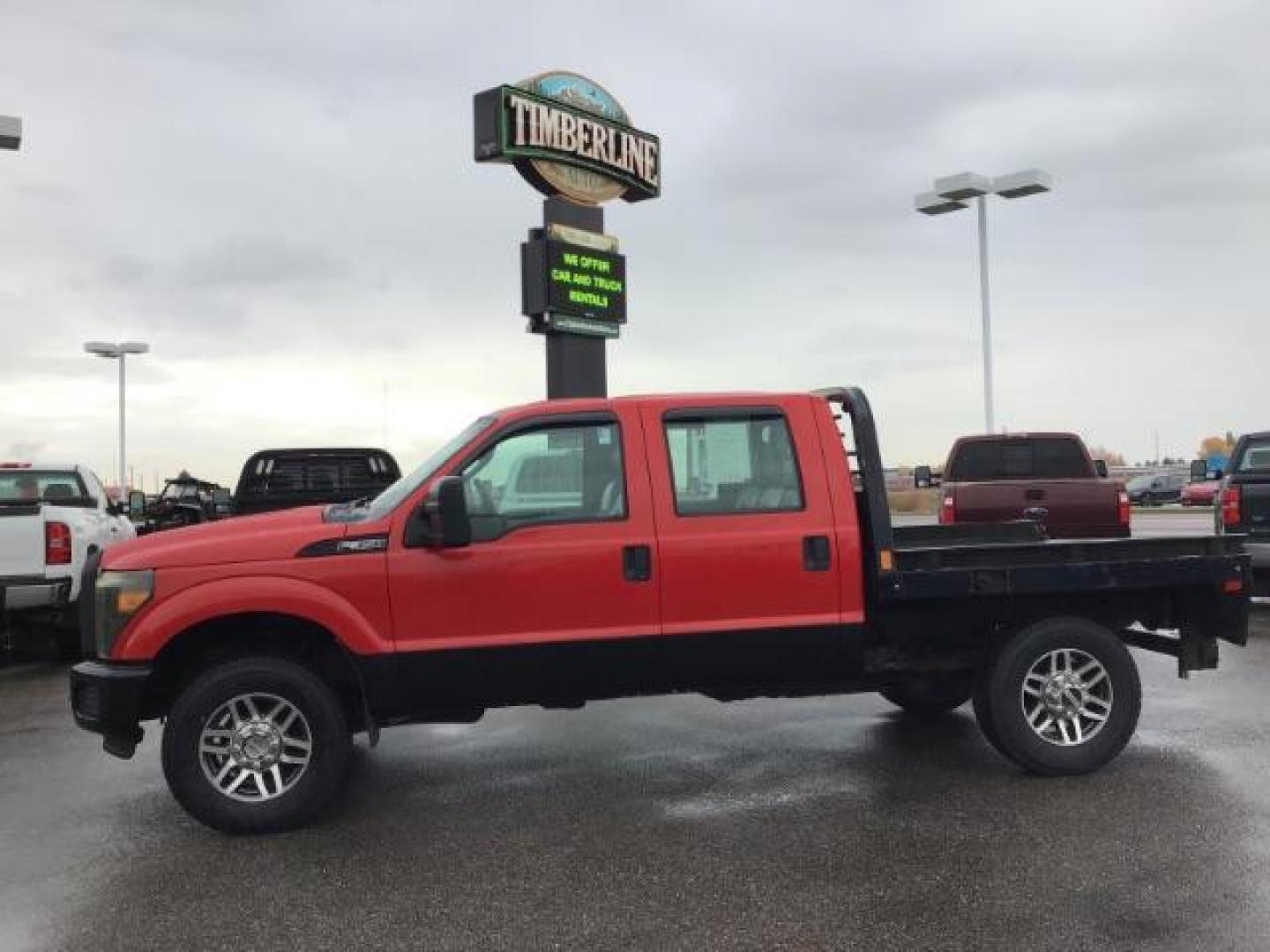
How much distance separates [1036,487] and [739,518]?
8.31 metres

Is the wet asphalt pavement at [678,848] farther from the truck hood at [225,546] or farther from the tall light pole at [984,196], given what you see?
the tall light pole at [984,196]

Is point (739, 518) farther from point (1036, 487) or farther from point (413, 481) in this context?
point (1036, 487)

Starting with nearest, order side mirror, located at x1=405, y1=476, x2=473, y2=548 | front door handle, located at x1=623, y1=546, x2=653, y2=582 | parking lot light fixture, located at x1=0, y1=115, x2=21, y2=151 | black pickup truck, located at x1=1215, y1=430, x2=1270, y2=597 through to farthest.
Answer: side mirror, located at x1=405, y1=476, x2=473, y2=548, front door handle, located at x1=623, y1=546, x2=653, y2=582, black pickup truck, located at x1=1215, y1=430, x2=1270, y2=597, parking lot light fixture, located at x1=0, y1=115, x2=21, y2=151

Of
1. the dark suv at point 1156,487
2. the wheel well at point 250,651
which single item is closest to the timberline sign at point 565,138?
the wheel well at point 250,651

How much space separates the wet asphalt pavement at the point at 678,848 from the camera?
12.6 ft

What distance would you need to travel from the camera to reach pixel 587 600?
5.22 metres

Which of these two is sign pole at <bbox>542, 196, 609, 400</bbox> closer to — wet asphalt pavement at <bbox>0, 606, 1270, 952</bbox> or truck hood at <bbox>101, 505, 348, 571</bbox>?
wet asphalt pavement at <bbox>0, 606, 1270, 952</bbox>

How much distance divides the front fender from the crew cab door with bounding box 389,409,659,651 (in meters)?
0.29

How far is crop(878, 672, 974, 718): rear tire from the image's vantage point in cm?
680

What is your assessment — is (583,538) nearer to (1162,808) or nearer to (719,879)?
(719,879)

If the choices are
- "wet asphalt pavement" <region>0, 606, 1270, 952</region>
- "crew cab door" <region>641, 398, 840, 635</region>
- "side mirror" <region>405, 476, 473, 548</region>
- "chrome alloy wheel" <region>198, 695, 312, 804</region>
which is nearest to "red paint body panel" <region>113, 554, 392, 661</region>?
"side mirror" <region>405, 476, 473, 548</region>

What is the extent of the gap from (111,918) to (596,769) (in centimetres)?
254

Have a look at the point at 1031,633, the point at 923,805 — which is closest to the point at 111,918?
the point at 923,805

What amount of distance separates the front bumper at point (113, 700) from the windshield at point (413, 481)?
119 centimetres
